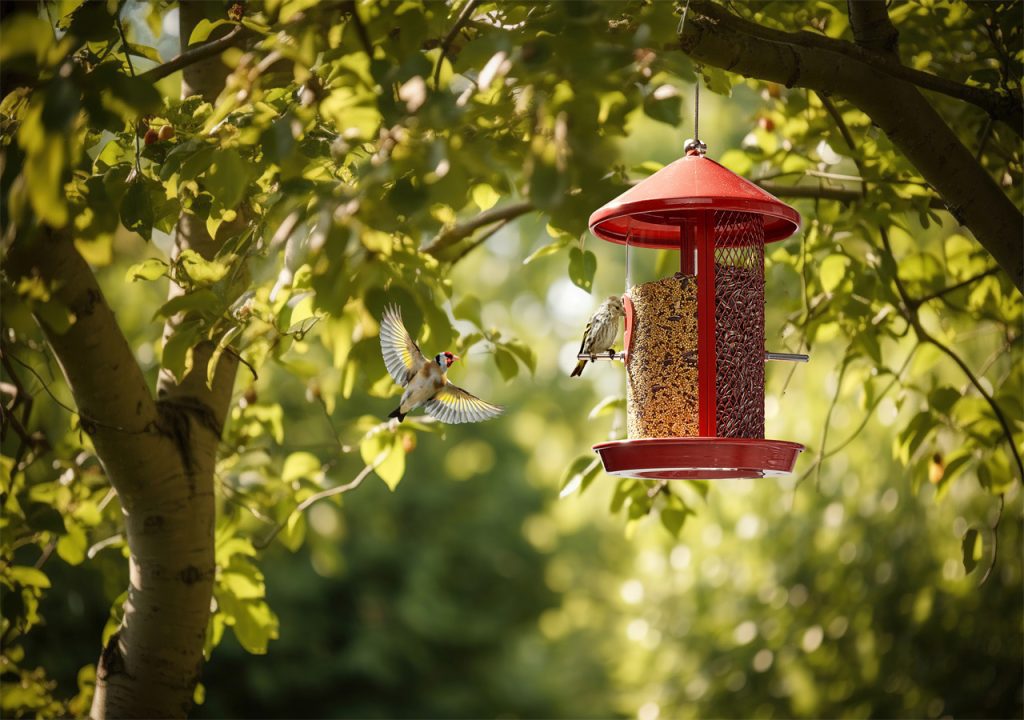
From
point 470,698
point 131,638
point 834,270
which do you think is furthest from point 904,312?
point 470,698

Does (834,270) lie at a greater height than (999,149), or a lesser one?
lesser

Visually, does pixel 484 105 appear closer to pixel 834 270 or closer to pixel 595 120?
pixel 595 120

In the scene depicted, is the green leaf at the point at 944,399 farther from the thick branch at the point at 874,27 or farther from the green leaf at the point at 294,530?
the green leaf at the point at 294,530

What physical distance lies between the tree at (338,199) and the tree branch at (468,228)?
0.05 feet

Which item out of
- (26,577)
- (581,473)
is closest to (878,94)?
(581,473)

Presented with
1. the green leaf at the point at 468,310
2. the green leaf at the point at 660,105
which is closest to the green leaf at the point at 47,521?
the green leaf at the point at 468,310

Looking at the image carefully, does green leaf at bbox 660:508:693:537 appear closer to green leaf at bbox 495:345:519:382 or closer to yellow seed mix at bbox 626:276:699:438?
yellow seed mix at bbox 626:276:699:438

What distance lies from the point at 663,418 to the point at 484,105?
5.08ft

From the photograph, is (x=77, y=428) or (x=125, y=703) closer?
(x=125, y=703)

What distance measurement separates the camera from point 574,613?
47.0 ft

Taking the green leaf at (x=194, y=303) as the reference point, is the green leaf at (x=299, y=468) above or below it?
above

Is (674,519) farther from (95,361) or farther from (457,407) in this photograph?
(95,361)

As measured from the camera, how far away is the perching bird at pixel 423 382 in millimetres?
2949

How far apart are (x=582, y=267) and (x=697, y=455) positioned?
794mm
